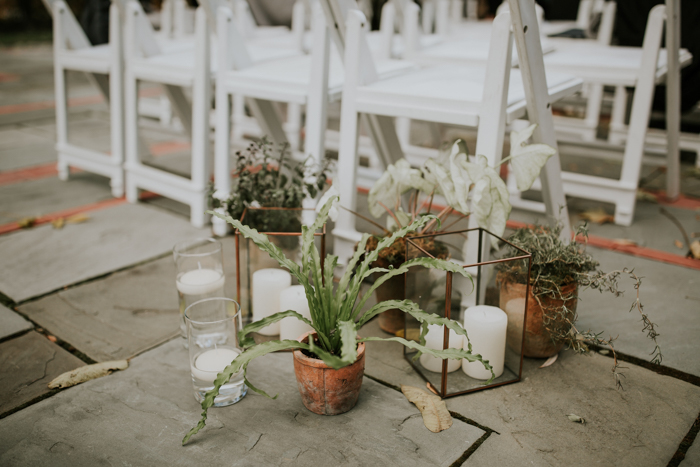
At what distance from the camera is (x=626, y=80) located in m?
2.46

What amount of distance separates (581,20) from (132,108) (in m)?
3.31

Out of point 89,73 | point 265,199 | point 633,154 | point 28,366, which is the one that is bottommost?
point 28,366

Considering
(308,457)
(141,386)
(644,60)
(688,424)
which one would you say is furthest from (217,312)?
→ (644,60)

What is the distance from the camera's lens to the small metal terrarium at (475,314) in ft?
4.80

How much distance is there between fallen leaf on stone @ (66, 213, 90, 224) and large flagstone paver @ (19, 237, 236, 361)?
0.62m

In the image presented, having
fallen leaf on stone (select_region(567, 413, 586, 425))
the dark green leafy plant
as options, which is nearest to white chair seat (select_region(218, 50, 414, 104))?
the dark green leafy plant

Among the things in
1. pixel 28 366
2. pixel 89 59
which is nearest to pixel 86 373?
pixel 28 366

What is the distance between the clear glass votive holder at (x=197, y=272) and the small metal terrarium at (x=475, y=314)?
0.57 meters

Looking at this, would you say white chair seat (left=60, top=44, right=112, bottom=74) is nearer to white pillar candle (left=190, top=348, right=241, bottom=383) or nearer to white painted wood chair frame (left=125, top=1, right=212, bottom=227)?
white painted wood chair frame (left=125, top=1, right=212, bottom=227)

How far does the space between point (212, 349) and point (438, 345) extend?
586mm

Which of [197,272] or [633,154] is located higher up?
[633,154]

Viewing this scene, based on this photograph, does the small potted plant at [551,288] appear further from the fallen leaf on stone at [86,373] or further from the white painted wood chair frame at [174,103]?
the white painted wood chair frame at [174,103]

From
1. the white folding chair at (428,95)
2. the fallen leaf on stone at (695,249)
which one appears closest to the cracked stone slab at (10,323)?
the white folding chair at (428,95)

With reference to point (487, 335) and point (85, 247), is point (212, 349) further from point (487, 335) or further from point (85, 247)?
point (85, 247)
